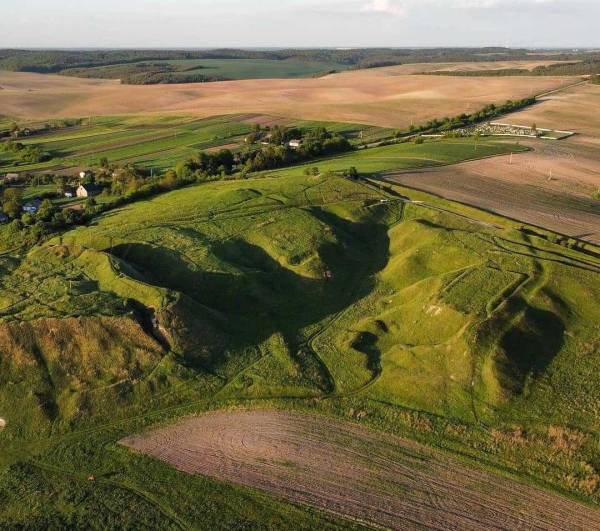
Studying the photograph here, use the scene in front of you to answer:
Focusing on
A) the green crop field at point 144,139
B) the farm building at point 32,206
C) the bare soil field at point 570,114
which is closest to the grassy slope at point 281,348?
the farm building at point 32,206

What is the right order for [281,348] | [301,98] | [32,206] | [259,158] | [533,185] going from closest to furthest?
[281,348] < [533,185] < [32,206] < [259,158] < [301,98]

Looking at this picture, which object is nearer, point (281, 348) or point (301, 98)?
point (281, 348)

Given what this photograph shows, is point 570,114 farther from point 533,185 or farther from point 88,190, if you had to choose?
point 88,190

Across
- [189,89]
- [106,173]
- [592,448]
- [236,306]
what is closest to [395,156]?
[106,173]

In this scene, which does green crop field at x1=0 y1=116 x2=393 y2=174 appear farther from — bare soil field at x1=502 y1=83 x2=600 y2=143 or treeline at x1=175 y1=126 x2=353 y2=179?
bare soil field at x1=502 y1=83 x2=600 y2=143

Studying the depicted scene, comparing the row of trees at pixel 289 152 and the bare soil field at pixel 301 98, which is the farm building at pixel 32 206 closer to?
the row of trees at pixel 289 152

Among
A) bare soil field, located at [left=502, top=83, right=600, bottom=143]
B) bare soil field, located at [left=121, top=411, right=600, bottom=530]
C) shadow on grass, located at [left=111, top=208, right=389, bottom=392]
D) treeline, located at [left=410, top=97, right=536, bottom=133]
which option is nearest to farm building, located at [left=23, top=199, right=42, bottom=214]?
shadow on grass, located at [left=111, top=208, right=389, bottom=392]

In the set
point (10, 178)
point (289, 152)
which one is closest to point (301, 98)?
point (289, 152)
